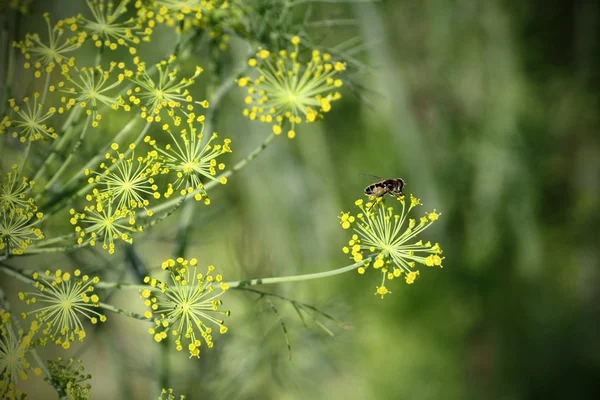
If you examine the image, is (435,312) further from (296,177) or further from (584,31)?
(584,31)

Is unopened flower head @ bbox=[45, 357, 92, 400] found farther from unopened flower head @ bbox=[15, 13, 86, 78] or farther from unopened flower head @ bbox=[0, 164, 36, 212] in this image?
unopened flower head @ bbox=[15, 13, 86, 78]

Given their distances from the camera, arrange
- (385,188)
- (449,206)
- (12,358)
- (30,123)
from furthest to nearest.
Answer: (449,206), (385,188), (30,123), (12,358)

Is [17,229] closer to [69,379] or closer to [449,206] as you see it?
[69,379]

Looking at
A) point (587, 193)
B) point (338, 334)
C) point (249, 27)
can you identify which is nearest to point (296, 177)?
point (338, 334)

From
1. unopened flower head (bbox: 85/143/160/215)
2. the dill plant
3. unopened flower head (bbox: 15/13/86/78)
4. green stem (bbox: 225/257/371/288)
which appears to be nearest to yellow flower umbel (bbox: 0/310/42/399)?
the dill plant

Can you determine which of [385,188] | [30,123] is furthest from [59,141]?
[385,188]

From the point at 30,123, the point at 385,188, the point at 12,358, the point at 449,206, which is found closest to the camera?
the point at 12,358

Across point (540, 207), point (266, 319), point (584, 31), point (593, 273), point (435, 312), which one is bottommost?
point (266, 319)

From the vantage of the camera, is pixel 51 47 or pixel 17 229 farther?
pixel 51 47
